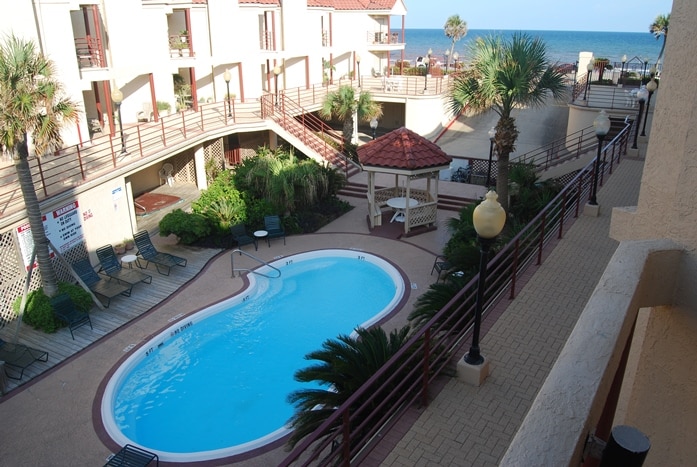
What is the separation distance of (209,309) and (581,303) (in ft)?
29.4

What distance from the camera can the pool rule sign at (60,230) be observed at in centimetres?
1355

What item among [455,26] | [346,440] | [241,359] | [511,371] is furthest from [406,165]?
[455,26]

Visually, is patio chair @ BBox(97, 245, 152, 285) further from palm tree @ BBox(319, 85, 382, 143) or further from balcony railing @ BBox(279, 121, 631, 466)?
palm tree @ BBox(319, 85, 382, 143)

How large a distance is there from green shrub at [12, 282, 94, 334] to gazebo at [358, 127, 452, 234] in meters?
9.59

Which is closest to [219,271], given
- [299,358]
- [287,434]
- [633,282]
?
[299,358]

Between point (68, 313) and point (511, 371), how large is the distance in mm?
10280

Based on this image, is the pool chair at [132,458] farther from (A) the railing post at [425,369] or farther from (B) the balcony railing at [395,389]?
Result: (A) the railing post at [425,369]

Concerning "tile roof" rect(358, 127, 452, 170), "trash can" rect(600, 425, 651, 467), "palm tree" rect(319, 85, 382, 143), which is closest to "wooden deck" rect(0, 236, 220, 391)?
"tile roof" rect(358, 127, 452, 170)

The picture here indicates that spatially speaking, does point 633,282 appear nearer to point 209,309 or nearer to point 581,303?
point 581,303

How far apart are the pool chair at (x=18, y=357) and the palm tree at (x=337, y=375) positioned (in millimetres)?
6913

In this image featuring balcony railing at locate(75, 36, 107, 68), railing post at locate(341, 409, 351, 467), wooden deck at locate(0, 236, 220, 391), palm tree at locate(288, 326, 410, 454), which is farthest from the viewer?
balcony railing at locate(75, 36, 107, 68)

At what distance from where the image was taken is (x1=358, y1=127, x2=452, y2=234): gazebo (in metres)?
18.2

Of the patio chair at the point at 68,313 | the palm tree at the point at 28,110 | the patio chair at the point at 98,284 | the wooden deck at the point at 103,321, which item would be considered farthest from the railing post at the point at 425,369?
the patio chair at the point at 98,284

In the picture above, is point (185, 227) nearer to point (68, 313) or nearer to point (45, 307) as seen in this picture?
point (68, 313)
